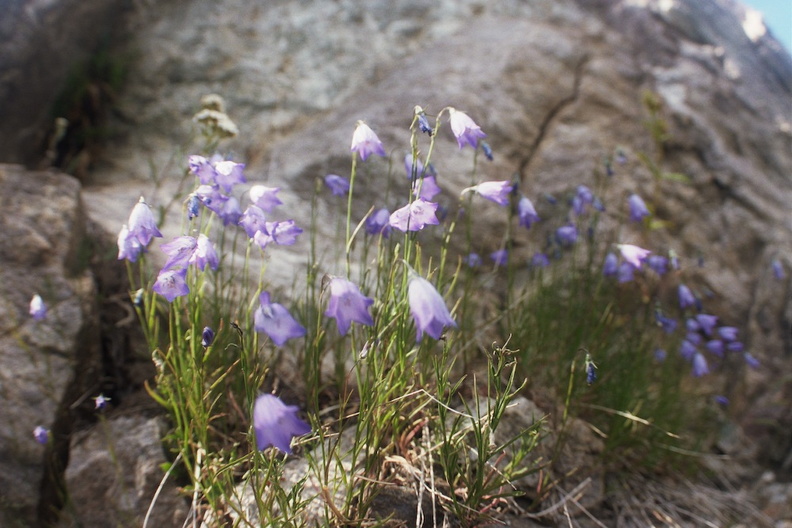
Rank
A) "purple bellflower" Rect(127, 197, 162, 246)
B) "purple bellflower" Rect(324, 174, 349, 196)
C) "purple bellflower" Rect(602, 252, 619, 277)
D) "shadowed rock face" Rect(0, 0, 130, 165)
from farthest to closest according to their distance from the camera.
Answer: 1. "shadowed rock face" Rect(0, 0, 130, 165)
2. "purple bellflower" Rect(602, 252, 619, 277)
3. "purple bellflower" Rect(324, 174, 349, 196)
4. "purple bellflower" Rect(127, 197, 162, 246)

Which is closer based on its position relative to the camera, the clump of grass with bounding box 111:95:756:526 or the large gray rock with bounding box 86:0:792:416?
the clump of grass with bounding box 111:95:756:526

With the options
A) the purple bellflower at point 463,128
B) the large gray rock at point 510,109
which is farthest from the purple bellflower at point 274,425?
the large gray rock at point 510,109

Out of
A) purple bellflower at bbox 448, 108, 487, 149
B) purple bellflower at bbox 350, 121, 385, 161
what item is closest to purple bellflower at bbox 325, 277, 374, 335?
purple bellflower at bbox 350, 121, 385, 161

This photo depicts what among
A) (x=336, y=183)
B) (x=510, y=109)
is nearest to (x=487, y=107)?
(x=510, y=109)

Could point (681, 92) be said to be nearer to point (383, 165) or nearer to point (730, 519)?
point (383, 165)

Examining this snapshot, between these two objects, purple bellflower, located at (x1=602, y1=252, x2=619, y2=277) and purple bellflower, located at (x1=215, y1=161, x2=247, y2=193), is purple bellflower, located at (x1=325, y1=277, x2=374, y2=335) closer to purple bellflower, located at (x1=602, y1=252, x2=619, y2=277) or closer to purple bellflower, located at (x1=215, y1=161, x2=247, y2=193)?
purple bellflower, located at (x1=215, y1=161, x2=247, y2=193)

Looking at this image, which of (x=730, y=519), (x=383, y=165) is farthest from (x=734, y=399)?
(x=383, y=165)
